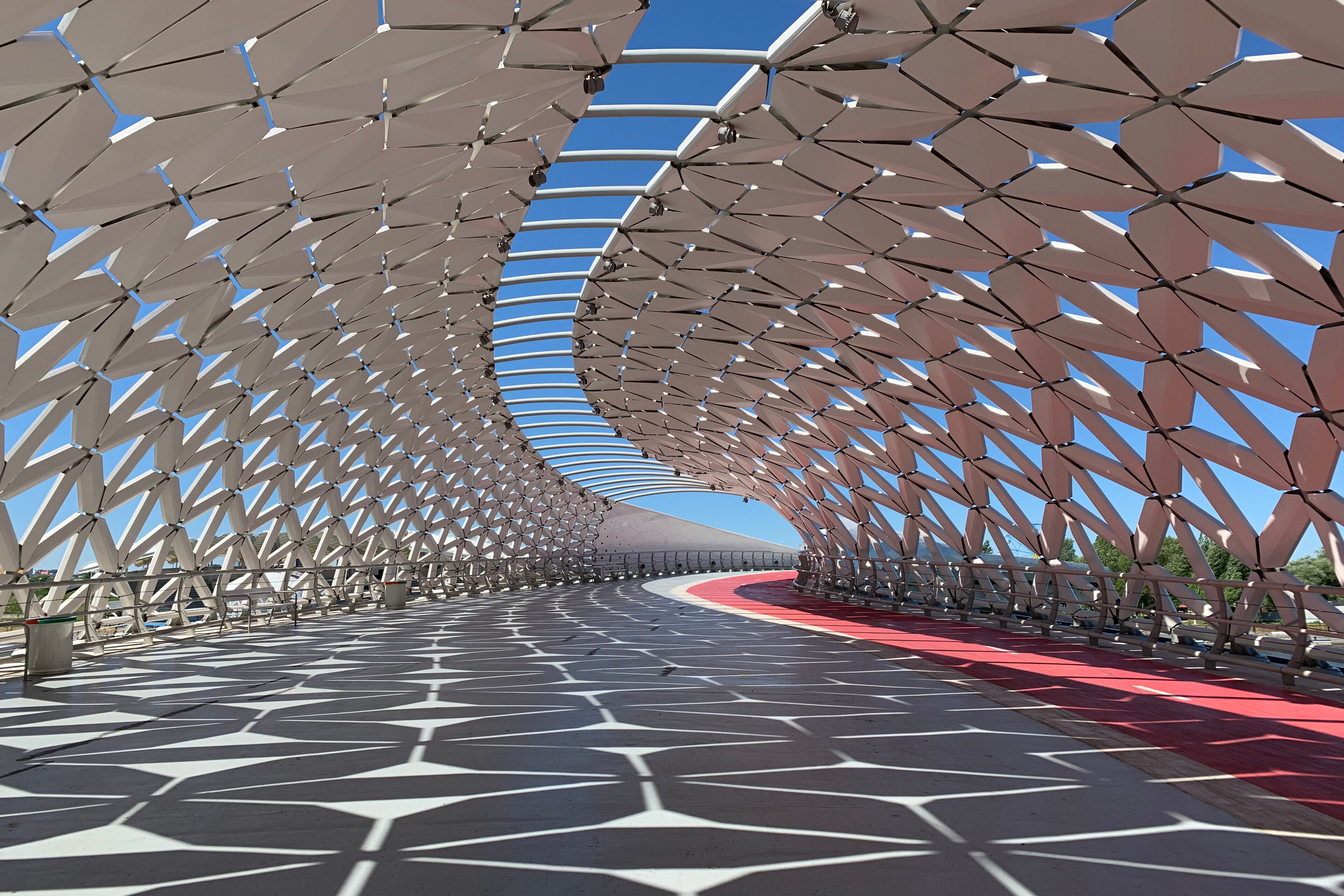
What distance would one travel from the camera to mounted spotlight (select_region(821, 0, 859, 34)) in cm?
1179

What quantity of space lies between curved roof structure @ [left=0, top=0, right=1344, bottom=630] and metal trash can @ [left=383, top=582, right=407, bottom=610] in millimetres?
4953

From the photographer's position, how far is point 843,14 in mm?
11828

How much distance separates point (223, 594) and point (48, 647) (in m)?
9.43

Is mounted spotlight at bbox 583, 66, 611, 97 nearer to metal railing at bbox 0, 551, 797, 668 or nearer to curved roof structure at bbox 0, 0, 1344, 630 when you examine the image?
curved roof structure at bbox 0, 0, 1344, 630

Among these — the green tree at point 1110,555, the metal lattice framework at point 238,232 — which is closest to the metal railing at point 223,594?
the metal lattice framework at point 238,232

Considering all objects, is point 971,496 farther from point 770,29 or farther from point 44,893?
→ point 44,893

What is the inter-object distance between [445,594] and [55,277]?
3539 centimetres

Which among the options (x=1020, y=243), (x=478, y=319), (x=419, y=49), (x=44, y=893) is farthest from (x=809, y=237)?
(x=44, y=893)

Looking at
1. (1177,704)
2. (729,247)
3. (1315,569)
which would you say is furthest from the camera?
(1315,569)

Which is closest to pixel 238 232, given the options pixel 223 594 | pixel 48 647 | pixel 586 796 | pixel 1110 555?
pixel 48 647

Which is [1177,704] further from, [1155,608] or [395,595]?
[395,595]

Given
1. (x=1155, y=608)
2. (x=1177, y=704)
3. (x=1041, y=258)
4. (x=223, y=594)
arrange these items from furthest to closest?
(x=223, y=594) < (x=1155, y=608) < (x=1041, y=258) < (x=1177, y=704)

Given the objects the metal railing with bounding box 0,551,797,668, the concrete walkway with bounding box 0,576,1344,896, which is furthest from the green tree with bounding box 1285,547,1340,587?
the metal railing with bounding box 0,551,797,668

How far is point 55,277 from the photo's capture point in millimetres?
13234
